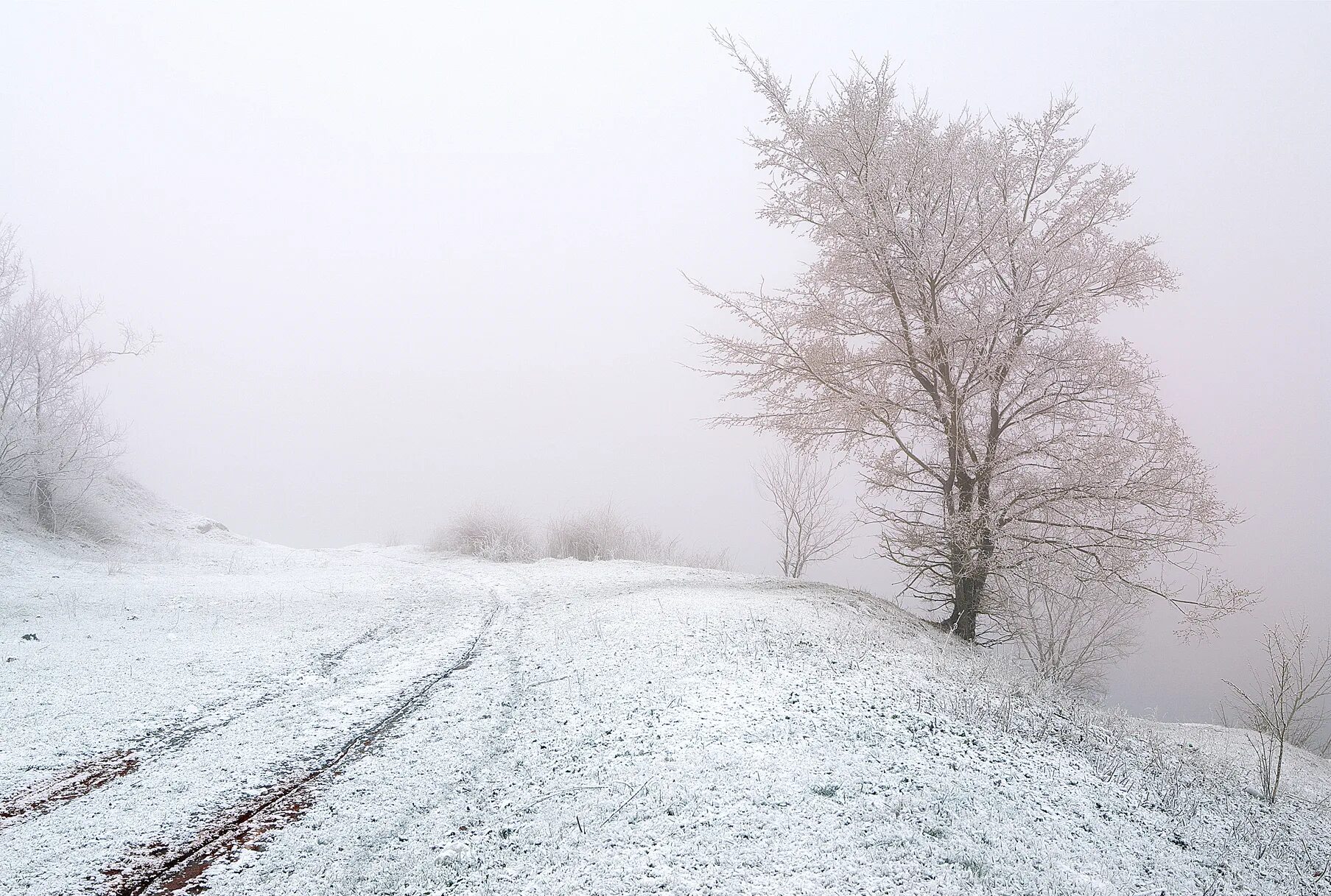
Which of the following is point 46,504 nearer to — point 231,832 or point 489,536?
point 489,536

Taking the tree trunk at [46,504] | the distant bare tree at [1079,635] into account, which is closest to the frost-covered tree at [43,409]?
the tree trunk at [46,504]

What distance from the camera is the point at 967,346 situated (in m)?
9.95

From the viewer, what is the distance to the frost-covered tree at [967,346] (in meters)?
9.77

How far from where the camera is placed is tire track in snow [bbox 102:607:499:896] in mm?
3287

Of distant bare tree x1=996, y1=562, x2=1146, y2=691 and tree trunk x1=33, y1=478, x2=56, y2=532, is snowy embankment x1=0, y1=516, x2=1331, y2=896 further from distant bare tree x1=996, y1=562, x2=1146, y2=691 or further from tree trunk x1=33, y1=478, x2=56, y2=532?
tree trunk x1=33, y1=478, x2=56, y2=532

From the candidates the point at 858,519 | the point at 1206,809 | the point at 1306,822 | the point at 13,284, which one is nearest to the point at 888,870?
the point at 1206,809

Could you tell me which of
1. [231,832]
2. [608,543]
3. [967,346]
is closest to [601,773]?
[231,832]

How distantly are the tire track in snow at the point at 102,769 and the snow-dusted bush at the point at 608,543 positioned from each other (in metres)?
18.7

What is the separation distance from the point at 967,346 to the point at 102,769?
11586 millimetres

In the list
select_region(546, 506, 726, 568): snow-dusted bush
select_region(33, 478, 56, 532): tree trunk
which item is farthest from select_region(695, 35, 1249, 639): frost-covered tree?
select_region(33, 478, 56, 532): tree trunk

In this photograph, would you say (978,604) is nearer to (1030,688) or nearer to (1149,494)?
(1149,494)

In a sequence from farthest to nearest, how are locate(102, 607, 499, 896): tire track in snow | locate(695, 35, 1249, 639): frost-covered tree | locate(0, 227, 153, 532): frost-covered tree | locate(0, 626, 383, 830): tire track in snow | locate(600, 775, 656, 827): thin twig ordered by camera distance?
1. locate(0, 227, 153, 532): frost-covered tree
2. locate(695, 35, 1249, 639): frost-covered tree
3. locate(0, 626, 383, 830): tire track in snow
4. locate(600, 775, 656, 827): thin twig
5. locate(102, 607, 499, 896): tire track in snow

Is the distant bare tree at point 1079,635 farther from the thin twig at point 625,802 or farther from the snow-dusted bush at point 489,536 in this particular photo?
the snow-dusted bush at point 489,536

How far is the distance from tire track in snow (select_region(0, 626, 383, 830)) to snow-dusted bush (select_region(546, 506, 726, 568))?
18.7 meters
